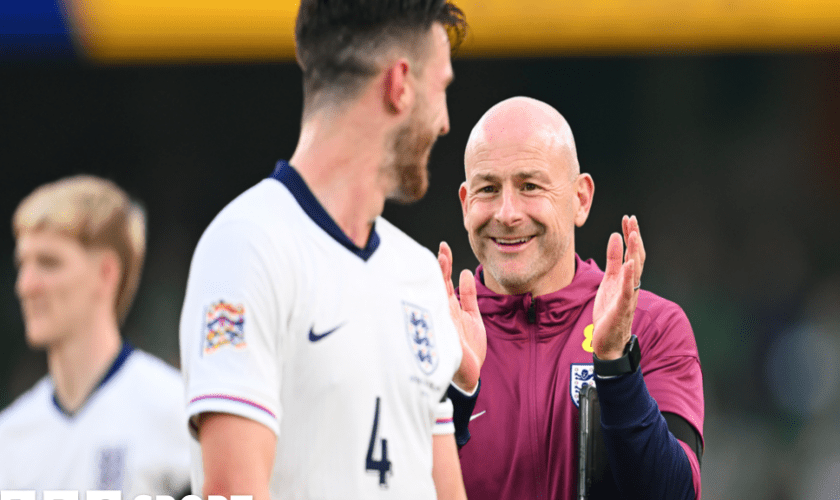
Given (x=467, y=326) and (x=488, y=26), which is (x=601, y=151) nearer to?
(x=488, y=26)

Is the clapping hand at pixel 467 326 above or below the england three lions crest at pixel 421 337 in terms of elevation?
above

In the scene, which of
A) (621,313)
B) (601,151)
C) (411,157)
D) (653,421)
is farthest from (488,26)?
(411,157)

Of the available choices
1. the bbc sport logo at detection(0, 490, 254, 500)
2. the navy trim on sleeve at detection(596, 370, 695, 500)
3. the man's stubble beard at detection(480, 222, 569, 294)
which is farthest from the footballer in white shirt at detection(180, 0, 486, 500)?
the bbc sport logo at detection(0, 490, 254, 500)

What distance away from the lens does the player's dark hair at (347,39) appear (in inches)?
100.0

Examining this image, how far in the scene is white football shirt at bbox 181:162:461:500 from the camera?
7.27 ft

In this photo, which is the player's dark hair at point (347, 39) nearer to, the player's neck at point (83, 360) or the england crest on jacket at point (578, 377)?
the england crest on jacket at point (578, 377)

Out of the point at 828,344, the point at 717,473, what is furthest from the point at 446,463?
the point at 828,344

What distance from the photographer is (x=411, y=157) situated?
2.64 m

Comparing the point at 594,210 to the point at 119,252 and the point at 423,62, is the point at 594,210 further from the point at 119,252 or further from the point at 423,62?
the point at 423,62

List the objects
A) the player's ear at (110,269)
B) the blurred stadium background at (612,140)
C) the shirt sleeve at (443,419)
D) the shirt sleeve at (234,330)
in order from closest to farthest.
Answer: the shirt sleeve at (234,330) → the shirt sleeve at (443,419) → the player's ear at (110,269) → the blurred stadium background at (612,140)

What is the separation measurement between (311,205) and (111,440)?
2.12 meters

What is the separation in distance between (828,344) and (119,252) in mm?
8161

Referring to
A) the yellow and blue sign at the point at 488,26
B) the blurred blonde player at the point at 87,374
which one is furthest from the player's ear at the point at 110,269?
the yellow and blue sign at the point at 488,26

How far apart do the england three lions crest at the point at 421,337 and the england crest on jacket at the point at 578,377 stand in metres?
1.18
